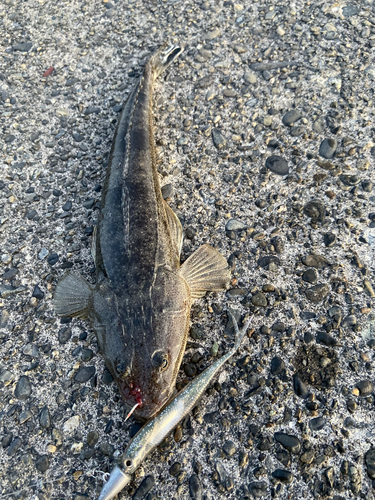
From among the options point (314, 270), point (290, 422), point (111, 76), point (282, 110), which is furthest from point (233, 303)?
point (111, 76)

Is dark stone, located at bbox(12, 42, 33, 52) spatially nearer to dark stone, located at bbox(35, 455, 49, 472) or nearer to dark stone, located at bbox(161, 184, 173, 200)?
dark stone, located at bbox(161, 184, 173, 200)

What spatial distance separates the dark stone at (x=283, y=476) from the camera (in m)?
2.32

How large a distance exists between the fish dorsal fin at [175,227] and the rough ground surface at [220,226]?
4.6 inches

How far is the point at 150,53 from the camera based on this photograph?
4691 millimetres

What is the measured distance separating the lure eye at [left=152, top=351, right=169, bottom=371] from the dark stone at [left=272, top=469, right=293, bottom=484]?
3.10 ft

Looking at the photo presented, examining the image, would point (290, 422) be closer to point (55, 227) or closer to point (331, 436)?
point (331, 436)

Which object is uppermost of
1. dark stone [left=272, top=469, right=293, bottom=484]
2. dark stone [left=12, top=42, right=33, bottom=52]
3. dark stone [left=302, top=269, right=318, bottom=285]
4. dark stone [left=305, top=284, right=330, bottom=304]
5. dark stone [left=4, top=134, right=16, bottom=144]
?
dark stone [left=12, top=42, right=33, bottom=52]

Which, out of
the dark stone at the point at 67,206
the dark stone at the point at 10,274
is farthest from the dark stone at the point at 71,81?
the dark stone at the point at 10,274

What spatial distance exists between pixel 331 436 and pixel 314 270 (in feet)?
4.05

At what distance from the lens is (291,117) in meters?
3.94

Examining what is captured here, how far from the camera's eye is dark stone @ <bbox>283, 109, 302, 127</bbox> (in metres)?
3.91

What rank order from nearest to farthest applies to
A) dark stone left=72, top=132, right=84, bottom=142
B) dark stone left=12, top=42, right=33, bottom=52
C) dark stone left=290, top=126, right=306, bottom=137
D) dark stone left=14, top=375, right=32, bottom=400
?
dark stone left=14, top=375, right=32, bottom=400 → dark stone left=290, top=126, right=306, bottom=137 → dark stone left=72, top=132, right=84, bottom=142 → dark stone left=12, top=42, right=33, bottom=52

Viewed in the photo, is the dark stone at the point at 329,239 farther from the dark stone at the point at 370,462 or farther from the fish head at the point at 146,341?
the dark stone at the point at 370,462

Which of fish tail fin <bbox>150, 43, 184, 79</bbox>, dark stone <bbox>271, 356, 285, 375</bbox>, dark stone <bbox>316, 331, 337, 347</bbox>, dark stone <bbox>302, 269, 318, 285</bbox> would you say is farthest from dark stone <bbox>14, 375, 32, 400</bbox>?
fish tail fin <bbox>150, 43, 184, 79</bbox>
